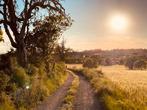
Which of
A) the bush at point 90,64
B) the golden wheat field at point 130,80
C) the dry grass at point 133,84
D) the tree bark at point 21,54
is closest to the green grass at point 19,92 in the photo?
the tree bark at point 21,54

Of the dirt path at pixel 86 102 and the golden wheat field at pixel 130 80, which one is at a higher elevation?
the dirt path at pixel 86 102

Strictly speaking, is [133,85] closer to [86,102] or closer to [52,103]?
[86,102]

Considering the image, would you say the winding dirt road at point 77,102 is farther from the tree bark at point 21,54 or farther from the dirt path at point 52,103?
the tree bark at point 21,54

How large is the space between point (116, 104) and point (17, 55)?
16.7m

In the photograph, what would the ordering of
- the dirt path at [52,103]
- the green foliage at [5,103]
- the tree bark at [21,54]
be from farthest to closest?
the tree bark at [21,54] < the dirt path at [52,103] < the green foliage at [5,103]

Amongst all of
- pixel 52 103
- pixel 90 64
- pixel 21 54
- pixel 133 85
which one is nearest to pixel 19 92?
pixel 52 103

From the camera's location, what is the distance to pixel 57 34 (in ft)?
165

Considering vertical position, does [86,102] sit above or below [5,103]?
below

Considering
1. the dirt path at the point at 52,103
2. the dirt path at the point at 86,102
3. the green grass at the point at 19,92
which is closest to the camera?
the green grass at the point at 19,92

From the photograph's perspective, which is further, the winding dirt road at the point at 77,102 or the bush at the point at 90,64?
the bush at the point at 90,64

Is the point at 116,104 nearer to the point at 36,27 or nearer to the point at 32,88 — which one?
the point at 32,88

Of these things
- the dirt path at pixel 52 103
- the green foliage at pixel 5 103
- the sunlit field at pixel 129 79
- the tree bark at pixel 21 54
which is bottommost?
the sunlit field at pixel 129 79

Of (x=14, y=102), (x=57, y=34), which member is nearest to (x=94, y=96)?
(x=14, y=102)

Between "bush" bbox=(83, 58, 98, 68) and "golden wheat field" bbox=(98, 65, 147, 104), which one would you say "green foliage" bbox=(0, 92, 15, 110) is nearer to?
"golden wheat field" bbox=(98, 65, 147, 104)
